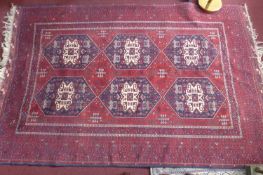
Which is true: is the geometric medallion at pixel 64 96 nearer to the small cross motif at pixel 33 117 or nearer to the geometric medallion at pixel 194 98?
the small cross motif at pixel 33 117

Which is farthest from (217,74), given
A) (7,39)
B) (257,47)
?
(7,39)

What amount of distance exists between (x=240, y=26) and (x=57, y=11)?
3.16ft

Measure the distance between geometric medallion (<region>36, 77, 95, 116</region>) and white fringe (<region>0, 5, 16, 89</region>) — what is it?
0.22 meters

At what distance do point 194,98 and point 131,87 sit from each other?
0.29 m

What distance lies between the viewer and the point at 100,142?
58.8 inches

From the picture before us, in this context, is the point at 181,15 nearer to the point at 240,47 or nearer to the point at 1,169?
the point at 240,47

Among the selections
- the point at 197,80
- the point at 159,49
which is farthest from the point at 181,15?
the point at 197,80

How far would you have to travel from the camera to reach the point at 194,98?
158 cm

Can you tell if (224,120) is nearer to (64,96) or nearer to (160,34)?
(160,34)

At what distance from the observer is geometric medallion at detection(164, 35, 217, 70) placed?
5.44 ft

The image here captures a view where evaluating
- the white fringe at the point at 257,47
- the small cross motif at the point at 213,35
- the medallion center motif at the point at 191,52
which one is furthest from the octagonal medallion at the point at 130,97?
the white fringe at the point at 257,47

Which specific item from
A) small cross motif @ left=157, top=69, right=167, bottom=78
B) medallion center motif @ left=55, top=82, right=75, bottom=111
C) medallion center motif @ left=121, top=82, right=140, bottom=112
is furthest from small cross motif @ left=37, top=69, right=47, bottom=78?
small cross motif @ left=157, top=69, right=167, bottom=78

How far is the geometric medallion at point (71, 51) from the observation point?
5.54 feet

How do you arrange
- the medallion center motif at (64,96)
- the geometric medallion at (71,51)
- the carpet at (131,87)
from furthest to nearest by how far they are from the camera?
the geometric medallion at (71,51)
the medallion center motif at (64,96)
the carpet at (131,87)
